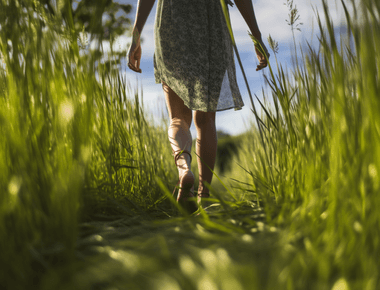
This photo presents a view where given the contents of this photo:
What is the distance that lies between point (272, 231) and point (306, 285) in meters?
0.16

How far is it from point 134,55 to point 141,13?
23cm

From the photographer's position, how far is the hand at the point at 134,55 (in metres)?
1.34

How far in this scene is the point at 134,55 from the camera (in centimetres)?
139

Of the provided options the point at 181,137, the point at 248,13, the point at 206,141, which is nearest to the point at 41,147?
the point at 181,137

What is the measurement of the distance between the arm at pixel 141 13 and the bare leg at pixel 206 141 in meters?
0.60

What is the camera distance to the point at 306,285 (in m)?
0.31

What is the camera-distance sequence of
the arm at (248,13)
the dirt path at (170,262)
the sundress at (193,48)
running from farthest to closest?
the sundress at (193,48) → the arm at (248,13) → the dirt path at (170,262)

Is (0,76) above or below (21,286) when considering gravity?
above

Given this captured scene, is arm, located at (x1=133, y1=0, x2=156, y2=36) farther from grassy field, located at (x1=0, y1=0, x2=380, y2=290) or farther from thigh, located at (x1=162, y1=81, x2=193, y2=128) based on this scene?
→ grassy field, located at (x1=0, y1=0, x2=380, y2=290)

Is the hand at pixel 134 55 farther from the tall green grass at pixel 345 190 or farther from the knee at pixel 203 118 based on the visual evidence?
the tall green grass at pixel 345 190

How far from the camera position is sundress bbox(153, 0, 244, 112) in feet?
4.59

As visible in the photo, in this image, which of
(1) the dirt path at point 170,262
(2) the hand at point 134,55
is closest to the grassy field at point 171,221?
(1) the dirt path at point 170,262

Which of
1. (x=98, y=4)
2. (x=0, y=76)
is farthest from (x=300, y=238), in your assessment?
(x=0, y=76)

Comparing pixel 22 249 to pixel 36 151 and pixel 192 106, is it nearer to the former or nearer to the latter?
pixel 36 151
